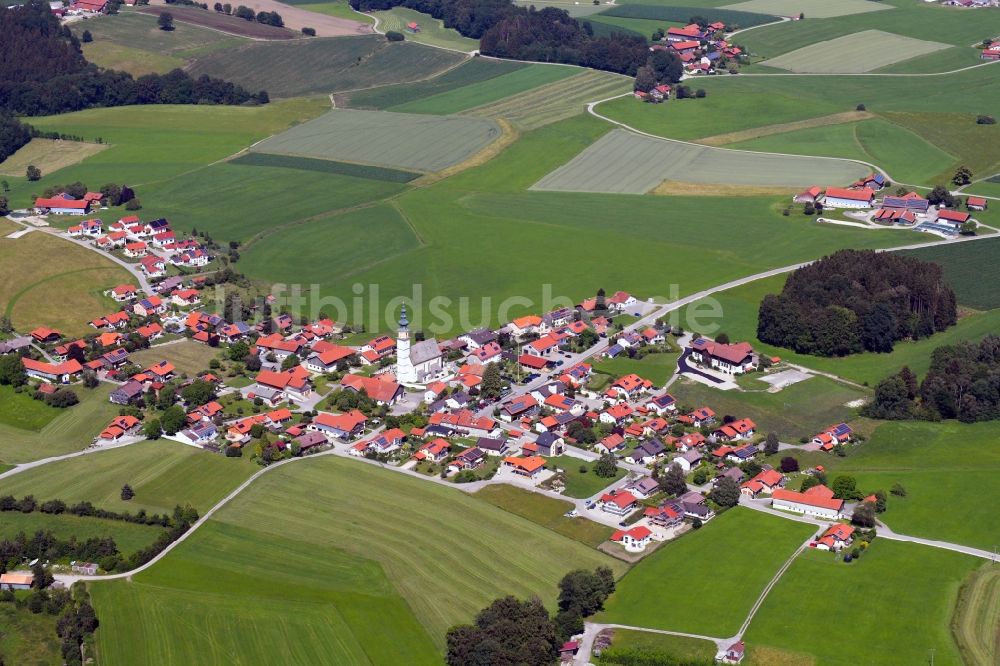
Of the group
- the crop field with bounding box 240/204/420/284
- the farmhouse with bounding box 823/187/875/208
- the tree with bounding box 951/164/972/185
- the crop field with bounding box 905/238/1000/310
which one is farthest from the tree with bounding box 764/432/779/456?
the tree with bounding box 951/164/972/185

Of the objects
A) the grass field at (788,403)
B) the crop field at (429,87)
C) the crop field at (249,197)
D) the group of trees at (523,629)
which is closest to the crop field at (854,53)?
the crop field at (429,87)

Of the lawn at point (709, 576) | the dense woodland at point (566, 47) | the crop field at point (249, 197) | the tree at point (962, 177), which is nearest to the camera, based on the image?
the lawn at point (709, 576)

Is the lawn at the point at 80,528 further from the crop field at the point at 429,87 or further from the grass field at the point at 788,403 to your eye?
the crop field at the point at 429,87

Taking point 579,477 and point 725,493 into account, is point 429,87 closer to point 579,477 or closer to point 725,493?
point 579,477

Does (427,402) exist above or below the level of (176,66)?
below

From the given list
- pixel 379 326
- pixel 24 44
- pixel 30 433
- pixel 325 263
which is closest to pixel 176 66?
pixel 24 44

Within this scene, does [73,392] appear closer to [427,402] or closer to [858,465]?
[427,402]

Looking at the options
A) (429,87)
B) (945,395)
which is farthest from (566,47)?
(945,395)
